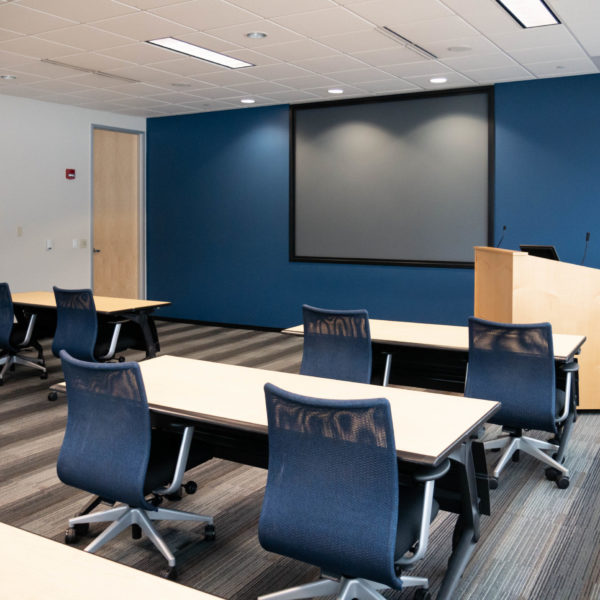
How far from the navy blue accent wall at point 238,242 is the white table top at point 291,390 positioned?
477 centimetres

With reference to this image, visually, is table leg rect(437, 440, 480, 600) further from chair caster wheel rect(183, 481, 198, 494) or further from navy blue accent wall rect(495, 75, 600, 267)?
navy blue accent wall rect(495, 75, 600, 267)

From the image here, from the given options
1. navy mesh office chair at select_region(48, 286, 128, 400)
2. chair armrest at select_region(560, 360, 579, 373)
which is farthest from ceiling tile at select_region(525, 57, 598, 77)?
navy mesh office chair at select_region(48, 286, 128, 400)

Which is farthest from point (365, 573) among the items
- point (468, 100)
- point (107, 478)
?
point (468, 100)

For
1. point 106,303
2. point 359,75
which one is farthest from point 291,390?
point 359,75

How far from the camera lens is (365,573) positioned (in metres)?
1.97

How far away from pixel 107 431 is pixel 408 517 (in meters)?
1.15

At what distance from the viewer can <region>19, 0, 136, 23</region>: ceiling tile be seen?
4416 millimetres

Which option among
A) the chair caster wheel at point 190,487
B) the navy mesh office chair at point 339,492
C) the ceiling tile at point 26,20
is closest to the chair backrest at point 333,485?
the navy mesh office chair at point 339,492

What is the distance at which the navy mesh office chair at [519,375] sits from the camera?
3.37 m

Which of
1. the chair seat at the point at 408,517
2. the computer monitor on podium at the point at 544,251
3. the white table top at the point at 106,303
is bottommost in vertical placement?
the chair seat at the point at 408,517

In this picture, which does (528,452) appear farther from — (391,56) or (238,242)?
(238,242)

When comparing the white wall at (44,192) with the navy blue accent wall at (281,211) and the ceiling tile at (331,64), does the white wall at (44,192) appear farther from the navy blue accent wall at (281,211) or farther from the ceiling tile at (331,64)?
the ceiling tile at (331,64)

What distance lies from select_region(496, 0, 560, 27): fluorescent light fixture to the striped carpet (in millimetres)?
2847

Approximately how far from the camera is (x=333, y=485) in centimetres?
201
